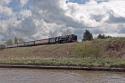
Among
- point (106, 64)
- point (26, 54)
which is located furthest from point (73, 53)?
point (106, 64)

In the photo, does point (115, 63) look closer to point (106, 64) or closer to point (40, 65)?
point (106, 64)

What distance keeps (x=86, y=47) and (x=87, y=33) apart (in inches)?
1867

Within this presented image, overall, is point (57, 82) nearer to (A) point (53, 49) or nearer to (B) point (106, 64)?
(B) point (106, 64)

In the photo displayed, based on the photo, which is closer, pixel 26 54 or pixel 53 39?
pixel 26 54

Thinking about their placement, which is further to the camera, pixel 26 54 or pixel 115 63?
pixel 26 54

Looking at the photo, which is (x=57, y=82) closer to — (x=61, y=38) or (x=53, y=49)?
(x=53, y=49)

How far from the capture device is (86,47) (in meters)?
43.6

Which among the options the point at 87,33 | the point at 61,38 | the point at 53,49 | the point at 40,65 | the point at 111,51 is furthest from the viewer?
the point at 87,33

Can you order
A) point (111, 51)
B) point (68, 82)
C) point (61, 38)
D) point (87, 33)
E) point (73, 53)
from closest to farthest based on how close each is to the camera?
point (68, 82) < point (111, 51) < point (73, 53) < point (61, 38) < point (87, 33)

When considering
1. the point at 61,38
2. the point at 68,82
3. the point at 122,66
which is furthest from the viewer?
the point at 61,38

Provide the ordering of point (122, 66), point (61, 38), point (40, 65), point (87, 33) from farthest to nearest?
point (87, 33) → point (61, 38) → point (40, 65) → point (122, 66)

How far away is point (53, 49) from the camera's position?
50062 mm

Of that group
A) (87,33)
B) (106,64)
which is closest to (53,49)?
(106,64)

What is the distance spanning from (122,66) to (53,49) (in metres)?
26.2
